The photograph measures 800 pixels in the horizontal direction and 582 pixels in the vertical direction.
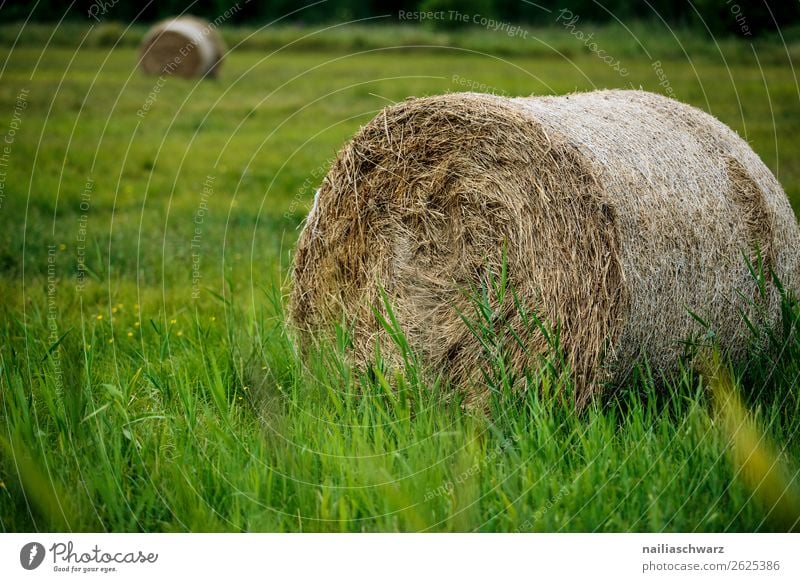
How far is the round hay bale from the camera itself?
19453 millimetres

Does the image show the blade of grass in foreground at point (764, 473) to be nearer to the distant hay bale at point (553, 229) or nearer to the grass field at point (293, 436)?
the grass field at point (293, 436)

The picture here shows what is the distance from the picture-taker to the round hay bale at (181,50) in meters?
19.5

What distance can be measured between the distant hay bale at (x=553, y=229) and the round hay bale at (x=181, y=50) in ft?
51.0

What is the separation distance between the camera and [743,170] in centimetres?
459

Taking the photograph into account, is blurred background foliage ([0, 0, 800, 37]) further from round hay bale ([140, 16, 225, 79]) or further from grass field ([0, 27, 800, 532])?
grass field ([0, 27, 800, 532])
